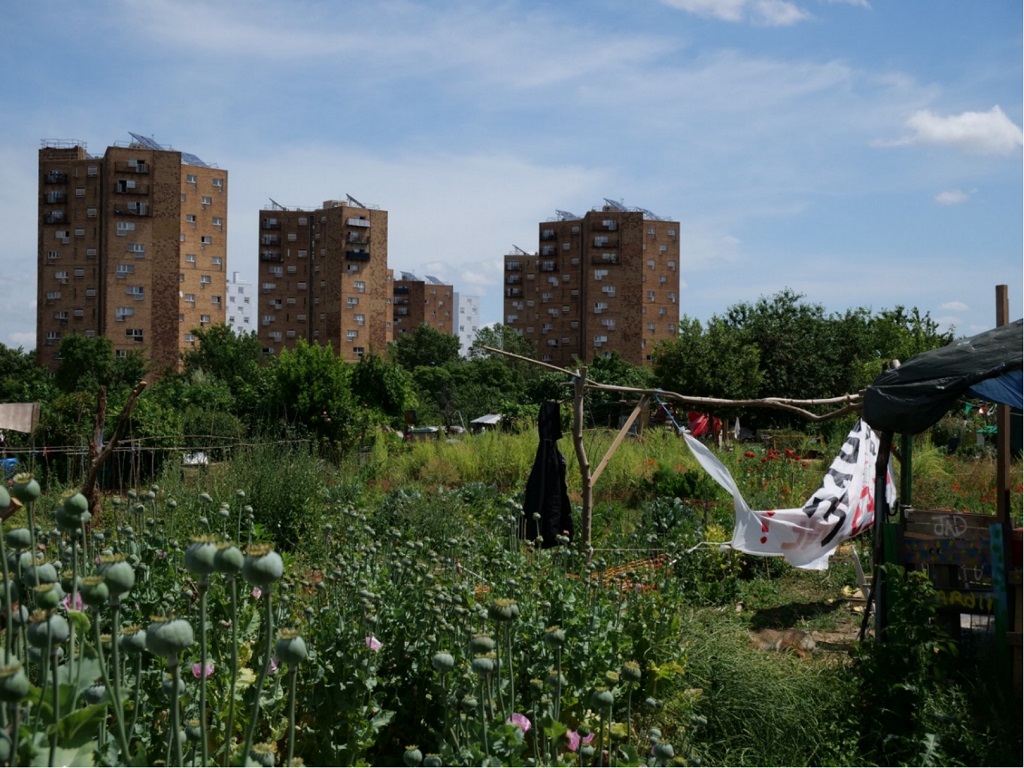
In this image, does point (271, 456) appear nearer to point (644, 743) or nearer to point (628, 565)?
point (628, 565)

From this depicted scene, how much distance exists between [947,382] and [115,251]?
197 feet

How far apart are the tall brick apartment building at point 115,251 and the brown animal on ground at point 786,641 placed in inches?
2206

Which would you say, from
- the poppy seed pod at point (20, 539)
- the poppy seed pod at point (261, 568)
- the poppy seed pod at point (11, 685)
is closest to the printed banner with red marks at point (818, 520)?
the poppy seed pod at point (20, 539)

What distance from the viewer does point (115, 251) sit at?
58156mm

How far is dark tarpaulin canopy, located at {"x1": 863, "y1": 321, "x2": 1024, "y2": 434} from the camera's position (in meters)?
4.48

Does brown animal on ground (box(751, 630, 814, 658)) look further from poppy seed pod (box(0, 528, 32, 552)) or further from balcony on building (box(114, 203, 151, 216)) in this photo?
balcony on building (box(114, 203, 151, 216))

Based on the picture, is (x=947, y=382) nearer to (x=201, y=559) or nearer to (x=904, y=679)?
(x=904, y=679)

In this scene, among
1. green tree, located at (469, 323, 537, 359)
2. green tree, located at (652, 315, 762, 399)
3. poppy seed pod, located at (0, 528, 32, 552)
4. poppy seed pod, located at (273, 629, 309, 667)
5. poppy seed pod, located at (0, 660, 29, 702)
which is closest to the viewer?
poppy seed pod, located at (0, 660, 29, 702)

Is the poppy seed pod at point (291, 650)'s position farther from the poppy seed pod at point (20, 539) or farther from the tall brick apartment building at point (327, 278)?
the tall brick apartment building at point (327, 278)

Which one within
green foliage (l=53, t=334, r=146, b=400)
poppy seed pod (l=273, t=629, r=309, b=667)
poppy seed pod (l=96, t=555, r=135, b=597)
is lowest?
poppy seed pod (l=273, t=629, r=309, b=667)

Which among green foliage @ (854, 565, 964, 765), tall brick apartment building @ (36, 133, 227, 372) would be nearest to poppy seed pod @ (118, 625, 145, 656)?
green foliage @ (854, 565, 964, 765)

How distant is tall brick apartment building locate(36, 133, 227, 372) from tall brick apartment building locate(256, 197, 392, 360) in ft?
48.7

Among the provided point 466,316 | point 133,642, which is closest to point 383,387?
point 133,642

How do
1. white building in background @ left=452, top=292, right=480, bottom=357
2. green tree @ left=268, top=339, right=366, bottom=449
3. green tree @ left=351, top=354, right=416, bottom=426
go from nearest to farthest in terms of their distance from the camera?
green tree @ left=268, top=339, right=366, bottom=449, green tree @ left=351, top=354, right=416, bottom=426, white building in background @ left=452, top=292, right=480, bottom=357
